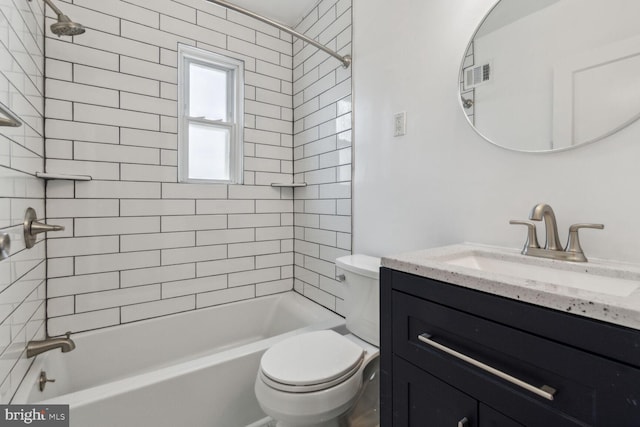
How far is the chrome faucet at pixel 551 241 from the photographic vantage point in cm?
88

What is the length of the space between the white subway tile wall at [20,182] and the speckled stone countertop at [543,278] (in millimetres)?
1288

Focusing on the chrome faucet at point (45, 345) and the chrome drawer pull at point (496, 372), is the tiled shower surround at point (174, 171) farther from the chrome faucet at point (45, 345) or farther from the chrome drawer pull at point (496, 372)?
the chrome drawer pull at point (496, 372)

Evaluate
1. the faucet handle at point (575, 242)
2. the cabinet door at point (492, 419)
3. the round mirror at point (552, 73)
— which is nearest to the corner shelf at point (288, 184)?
the round mirror at point (552, 73)

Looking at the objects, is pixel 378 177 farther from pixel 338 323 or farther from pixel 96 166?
pixel 96 166

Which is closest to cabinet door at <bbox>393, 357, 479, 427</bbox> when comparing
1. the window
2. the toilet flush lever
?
the toilet flush lever

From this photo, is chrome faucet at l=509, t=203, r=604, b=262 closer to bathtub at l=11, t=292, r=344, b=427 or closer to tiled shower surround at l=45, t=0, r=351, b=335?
tiled shower surround at l=45, t=0, r=351, b=335

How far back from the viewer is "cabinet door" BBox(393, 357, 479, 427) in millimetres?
689

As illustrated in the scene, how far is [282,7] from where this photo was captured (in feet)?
7.24

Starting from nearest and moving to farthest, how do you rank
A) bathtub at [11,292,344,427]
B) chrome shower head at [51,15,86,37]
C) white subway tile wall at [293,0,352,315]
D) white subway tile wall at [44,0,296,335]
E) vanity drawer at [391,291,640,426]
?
vanity drawer at [391,291,640,426]
bathtub at [11,292,344,427]
chrome shower head at [51,15,86,37]
white subway tile wall at [44,0,296,335]
white subway tile wall at [293,0,352,315]

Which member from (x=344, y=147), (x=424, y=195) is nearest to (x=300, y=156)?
(x=344, y=147)

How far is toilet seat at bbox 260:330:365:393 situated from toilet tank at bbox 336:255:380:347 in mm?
125

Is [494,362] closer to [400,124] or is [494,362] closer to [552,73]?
[552,73]

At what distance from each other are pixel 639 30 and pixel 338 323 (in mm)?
1710

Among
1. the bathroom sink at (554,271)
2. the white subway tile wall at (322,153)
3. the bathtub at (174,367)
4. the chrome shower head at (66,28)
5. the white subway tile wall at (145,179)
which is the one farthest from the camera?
the white subway tile wall at (322,153)
